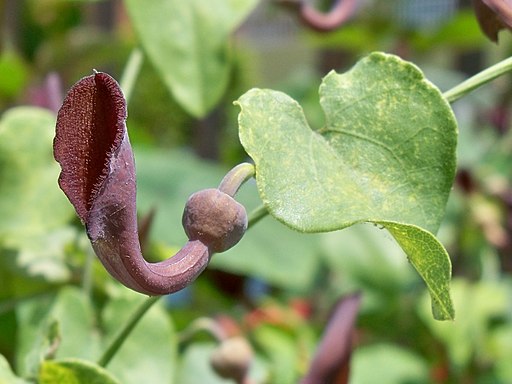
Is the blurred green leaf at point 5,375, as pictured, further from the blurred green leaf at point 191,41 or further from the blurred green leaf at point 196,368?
the blurred green leaf at point 196,368

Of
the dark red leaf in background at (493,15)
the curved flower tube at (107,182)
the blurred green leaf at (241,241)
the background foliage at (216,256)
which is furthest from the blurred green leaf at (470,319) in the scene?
the curved flower tube at (107,182)

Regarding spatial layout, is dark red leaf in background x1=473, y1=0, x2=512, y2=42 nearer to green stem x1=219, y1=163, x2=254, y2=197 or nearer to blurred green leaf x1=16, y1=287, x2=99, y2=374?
green stem x1=219, y1=163, x2=254, y2=197

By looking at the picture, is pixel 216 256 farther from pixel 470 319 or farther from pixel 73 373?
pixel 73 373

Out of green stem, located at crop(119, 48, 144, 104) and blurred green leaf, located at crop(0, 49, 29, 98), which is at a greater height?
green stem, located at crop(119, 48, 144, 104)

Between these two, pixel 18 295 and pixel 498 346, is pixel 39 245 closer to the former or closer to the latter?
pixel 18 295

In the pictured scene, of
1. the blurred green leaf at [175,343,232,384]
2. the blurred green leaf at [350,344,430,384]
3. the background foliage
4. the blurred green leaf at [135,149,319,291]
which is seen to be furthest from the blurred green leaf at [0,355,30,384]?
the blurred green leaf at [350,344,430,384]

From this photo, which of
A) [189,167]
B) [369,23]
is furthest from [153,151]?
[369,23]

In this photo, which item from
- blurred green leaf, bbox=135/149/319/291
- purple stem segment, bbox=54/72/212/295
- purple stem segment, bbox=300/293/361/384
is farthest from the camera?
blurred green leaf, bbox=135/149/319/291
